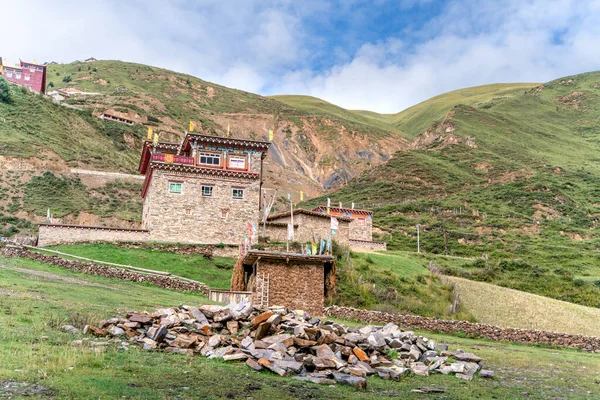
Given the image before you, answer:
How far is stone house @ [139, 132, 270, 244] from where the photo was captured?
134 feet

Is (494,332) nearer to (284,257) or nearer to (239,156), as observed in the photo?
Result: (284,257)

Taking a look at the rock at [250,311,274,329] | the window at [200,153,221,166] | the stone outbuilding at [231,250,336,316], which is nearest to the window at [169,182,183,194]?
the window at [200,153,221,166]

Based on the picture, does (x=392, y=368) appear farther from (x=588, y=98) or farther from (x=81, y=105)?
(x=588, y=98)

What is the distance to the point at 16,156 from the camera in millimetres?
71562

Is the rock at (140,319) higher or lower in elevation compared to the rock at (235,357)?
higher

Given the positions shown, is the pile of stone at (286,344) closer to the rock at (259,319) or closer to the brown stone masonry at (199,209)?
the rock at (259,319)

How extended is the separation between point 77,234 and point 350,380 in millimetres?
31832

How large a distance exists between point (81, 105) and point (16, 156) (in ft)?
168

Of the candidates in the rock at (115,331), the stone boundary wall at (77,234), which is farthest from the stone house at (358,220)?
the rock at (115,331)

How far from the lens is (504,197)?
303 ft

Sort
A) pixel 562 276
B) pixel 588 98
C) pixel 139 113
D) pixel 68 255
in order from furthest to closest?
pixel 588 98 < pixel 139 113 < pixel 562 276 < pixel 68 255

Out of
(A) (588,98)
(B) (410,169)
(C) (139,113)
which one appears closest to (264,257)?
(B) (410,169)

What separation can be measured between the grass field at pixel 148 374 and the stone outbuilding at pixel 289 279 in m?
6.45

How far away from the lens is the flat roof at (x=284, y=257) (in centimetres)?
2314
